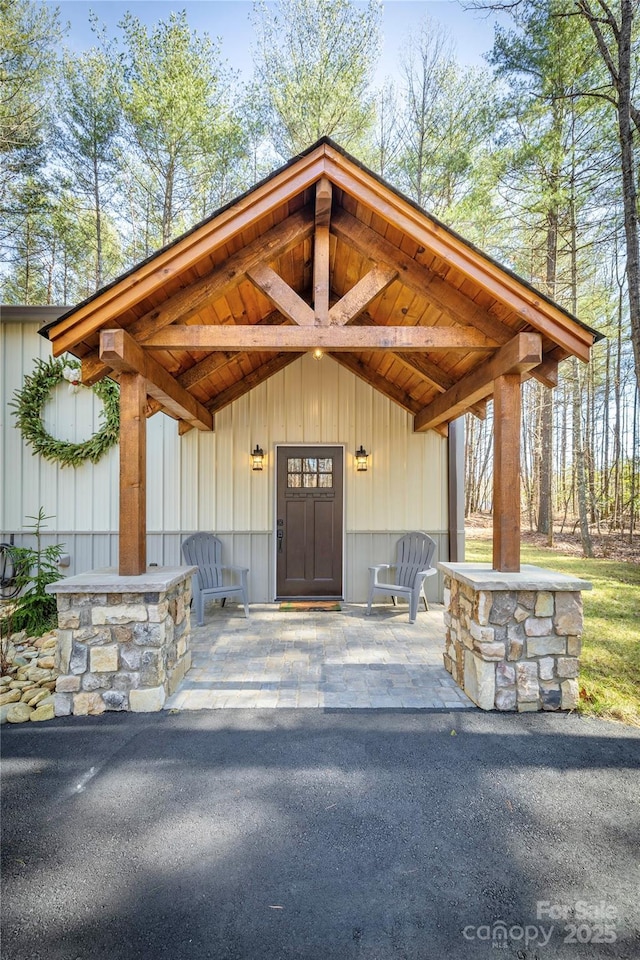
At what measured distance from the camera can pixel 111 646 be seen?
8.84ft

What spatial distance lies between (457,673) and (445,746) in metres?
0.81

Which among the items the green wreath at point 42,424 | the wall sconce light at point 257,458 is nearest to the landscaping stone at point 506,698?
the wall sconce light at point 257,458

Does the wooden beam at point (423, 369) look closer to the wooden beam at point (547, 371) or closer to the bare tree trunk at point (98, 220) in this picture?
the wooden beam at point (547, 371)

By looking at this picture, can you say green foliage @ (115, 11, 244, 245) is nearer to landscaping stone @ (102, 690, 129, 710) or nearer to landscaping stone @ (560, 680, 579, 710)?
landscaping stone @ (102, 690, 129, 710)

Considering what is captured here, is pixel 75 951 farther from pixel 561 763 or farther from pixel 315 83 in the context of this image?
pixel 315 83

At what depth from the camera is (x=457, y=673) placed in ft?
10.2

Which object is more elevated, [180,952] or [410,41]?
[410,41]

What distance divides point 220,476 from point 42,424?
2.39 metres

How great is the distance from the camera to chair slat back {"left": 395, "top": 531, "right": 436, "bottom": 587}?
5.00 m

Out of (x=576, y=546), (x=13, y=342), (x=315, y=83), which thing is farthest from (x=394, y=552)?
(x=315, y=83)

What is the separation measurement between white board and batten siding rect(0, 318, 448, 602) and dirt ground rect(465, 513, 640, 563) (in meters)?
5.55

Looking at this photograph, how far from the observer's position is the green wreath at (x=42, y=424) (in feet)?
17.4

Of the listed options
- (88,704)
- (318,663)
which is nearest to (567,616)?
(318,663)

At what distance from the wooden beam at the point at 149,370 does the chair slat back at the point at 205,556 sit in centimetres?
144
